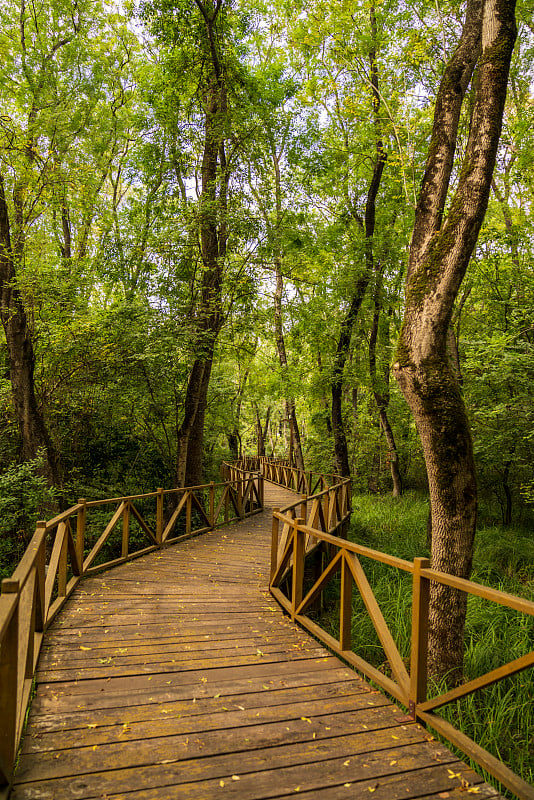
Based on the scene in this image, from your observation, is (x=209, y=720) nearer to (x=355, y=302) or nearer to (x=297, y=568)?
(x=297, y=568)

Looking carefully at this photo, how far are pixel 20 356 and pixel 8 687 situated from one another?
8335mm

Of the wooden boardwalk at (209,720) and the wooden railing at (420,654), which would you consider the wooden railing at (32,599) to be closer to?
the wooden boardwalk at (209,720)

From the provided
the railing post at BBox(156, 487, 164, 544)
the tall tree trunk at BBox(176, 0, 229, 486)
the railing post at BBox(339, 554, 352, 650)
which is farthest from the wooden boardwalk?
the tall tree trunk at BBox(176, 0, 229, 486)

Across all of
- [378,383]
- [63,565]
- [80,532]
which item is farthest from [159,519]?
[378,383]

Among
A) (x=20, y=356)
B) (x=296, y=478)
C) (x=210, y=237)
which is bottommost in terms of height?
(x=296, y=478)

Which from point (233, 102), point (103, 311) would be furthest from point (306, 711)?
point (233, 102)

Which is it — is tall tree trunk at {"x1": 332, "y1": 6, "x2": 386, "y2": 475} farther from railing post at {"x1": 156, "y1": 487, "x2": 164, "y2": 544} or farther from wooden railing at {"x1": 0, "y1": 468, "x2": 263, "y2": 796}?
railing post at {"x1": 156, "y1": 487, "x2": 164, "y2": 544}

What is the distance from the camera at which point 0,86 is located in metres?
9.60

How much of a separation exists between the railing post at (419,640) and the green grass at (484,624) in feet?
3.61

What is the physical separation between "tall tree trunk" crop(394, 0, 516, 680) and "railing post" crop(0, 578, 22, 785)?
3404 millimetres

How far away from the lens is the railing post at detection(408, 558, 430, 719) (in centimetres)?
272

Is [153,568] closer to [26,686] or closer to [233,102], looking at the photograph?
[26,686]

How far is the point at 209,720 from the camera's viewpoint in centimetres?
265

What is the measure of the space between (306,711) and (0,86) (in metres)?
12.4
